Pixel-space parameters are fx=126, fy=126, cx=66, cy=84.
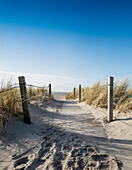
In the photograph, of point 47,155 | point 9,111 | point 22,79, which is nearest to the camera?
point 47,155

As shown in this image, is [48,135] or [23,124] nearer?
[48,135]

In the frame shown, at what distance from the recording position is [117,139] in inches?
99.2

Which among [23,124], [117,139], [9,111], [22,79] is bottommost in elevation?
[117,139]

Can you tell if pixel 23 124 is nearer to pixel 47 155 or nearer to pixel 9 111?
pixel 9 111

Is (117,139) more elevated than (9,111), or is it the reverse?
A: (9,111)

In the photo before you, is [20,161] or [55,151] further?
[55,151]

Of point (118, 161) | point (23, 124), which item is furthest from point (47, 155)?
point (23, 124)

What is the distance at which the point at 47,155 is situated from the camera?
1848 mm

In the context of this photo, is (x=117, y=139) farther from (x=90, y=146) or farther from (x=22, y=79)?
(x=22, y=79)

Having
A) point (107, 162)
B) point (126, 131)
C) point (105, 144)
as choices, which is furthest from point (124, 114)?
point (107, 162)

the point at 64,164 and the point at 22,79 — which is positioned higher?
the point at 22,79

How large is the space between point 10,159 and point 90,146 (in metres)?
1.27

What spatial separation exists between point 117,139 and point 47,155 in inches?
57.8

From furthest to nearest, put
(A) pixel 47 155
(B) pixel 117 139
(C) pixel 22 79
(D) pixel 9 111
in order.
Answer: (C) pixel 22 79 → (D) pixel 9 111 → (B) pixel 117 139 → (A) pixel 47 155
